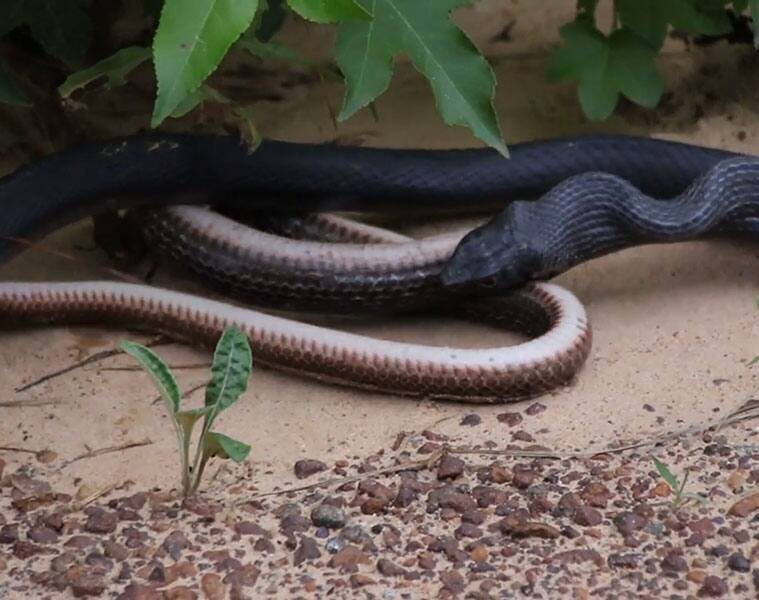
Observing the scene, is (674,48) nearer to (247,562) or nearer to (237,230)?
(237,230)

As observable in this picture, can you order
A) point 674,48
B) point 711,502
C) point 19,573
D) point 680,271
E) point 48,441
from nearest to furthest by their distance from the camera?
point 19,573 < point 711,502 < point 48,441 < point 680,271 < point 674,48

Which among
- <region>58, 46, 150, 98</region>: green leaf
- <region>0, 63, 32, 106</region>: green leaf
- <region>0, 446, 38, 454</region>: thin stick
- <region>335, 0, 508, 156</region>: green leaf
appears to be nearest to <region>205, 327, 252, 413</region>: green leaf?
<region>0, 446, 38, 454</region>: thin stick

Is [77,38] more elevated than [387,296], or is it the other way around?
[77,38]

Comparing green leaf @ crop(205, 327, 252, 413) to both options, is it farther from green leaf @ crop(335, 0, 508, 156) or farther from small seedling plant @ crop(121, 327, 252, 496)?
green leaf @ crop(335, 0, 508, 156)

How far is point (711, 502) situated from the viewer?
2.43 metres

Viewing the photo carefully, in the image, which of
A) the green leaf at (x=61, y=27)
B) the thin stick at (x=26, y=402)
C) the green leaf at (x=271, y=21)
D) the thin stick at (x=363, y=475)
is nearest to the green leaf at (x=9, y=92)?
the green leaf at (x=61, y=27)

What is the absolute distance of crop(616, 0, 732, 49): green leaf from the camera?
3.99 metres

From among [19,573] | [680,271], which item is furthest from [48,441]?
[680,271]

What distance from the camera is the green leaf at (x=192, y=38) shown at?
224 centimetres

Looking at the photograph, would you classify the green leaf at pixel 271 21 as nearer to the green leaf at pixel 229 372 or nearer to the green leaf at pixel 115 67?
the green leaf at pixel 115 67

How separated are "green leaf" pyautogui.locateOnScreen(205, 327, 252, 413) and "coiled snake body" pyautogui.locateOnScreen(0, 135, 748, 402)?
24.1 inches

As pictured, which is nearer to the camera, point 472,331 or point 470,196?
point 472,331

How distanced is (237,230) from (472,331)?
81cm

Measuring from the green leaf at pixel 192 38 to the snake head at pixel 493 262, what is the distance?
4.41ft
